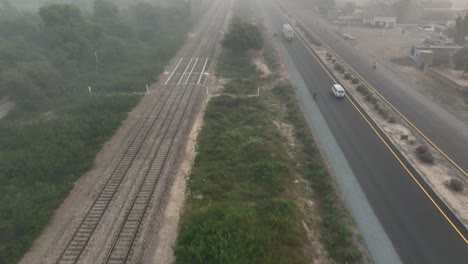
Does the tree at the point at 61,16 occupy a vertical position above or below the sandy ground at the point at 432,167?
above

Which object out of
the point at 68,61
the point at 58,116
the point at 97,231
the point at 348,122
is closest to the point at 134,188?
the point at 97,231

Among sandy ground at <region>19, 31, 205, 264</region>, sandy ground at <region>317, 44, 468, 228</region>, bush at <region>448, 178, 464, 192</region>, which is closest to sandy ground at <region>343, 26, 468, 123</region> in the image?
sandy ground at <region>317, 44, 468, 228</region>

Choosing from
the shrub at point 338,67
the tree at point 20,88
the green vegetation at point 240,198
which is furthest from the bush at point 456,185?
the tree at point 20,88

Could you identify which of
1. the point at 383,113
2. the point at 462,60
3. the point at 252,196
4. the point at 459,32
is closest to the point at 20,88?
the point at 252,196

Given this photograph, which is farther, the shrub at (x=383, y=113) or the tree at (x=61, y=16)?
the tree at (x=61, y=16)

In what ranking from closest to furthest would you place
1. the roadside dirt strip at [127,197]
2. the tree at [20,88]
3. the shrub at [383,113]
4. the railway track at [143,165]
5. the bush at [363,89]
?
the roadside dirt strip at [127,197] < the railway track at [143,165] < the shrub at [383,113] < the tree at [20,88] < the bush at [363,89]

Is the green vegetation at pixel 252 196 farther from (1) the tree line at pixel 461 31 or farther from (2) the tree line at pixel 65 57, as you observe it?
(1) the tree line at pixel 461 31

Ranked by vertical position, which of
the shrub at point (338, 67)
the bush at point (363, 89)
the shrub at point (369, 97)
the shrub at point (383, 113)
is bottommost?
the shrub at point (383, 113)
